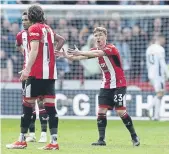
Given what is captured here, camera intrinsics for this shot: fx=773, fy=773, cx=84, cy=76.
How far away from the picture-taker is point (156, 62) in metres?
20.7

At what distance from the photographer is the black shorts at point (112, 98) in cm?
1306

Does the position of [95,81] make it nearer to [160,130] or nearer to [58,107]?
[58,107]

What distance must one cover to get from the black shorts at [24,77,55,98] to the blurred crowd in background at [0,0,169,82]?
971 centimetres

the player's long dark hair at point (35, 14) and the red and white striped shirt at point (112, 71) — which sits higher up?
the player's long dark hair at point (35, 14)

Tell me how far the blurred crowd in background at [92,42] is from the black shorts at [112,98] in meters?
8.41

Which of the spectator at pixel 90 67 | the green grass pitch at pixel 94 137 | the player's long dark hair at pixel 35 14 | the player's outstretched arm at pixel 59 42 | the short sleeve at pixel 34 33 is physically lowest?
the green grass pitch at pixel 94 137

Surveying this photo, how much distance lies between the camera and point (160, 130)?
1672 centimetres

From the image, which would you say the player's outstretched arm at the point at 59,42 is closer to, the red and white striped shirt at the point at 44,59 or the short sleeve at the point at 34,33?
the red and white striped shirt at the point at 44,59

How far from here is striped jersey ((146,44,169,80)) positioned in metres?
20.5

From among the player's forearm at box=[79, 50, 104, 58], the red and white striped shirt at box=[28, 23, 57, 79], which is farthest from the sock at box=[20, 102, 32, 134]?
the player's forearm at box=[79, 50, 104, 58]

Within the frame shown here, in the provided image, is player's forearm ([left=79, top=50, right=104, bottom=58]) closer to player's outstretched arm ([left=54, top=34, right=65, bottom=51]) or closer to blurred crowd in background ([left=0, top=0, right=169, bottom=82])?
player's outstretched arm ([left=54, top=34, right=65, bottom=51])

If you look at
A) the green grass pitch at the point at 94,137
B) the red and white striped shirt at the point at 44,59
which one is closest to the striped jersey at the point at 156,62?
the green grass pitch at the point at 94,137

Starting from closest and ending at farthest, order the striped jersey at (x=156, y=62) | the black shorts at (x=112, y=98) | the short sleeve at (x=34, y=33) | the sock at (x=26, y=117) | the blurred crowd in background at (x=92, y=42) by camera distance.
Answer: the short sleeve at (x=34, y=33) < the sock at (x=26, y=117) < the black shorts at (x=112, y=98) < the striped jersey at (x=156, y=62) < the blurred crowd in background at (x=92, y=42)

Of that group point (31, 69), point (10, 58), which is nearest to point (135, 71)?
point (10, 58)
